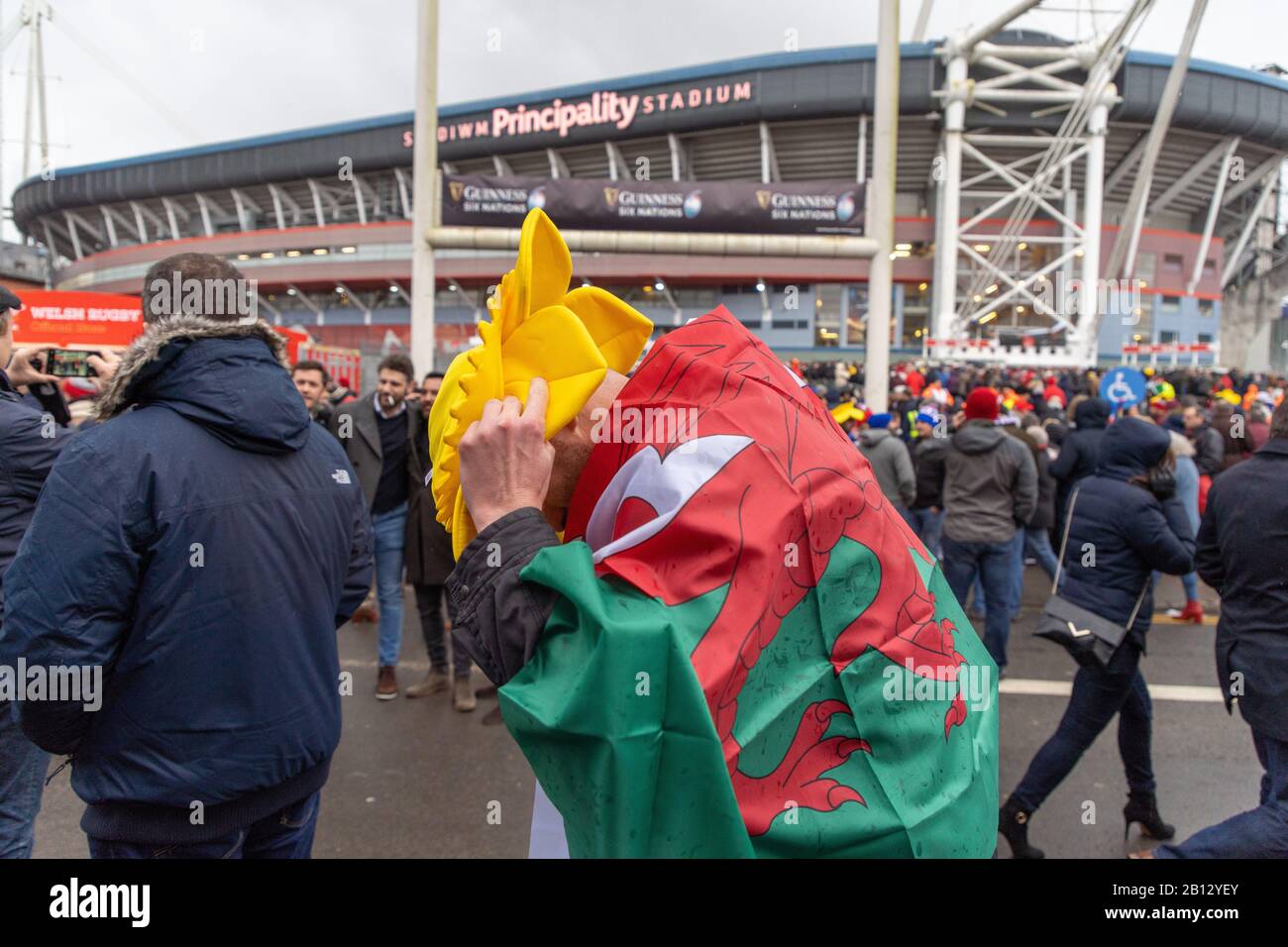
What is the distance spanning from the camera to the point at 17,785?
90.9 inches

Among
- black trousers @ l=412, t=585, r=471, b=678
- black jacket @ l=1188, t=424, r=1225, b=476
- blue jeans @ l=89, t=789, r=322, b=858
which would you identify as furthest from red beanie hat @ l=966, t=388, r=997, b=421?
blue jeans @ l=89, t=789, r=322, b=858

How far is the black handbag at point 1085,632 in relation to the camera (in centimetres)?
319

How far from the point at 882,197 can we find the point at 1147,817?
23.2 feet

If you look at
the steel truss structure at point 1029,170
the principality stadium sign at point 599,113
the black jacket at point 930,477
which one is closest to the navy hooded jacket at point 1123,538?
the black jacket at point 930,477

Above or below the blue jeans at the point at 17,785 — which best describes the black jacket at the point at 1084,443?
above

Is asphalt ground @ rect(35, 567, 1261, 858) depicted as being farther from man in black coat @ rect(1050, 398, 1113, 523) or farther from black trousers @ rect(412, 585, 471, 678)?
man in black coat @ rect(1050, 398, 1113, 523)

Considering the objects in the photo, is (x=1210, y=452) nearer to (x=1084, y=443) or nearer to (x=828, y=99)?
(x=1084, y=443)

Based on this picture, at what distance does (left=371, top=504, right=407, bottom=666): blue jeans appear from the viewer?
4.88 metres

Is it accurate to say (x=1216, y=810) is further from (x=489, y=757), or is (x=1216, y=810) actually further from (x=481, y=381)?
(x=481, y=381)

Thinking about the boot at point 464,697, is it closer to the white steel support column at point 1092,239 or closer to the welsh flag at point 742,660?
the welsh flag at point 742,660

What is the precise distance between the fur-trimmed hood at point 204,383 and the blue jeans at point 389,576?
3.27m

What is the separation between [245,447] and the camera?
5.87ft

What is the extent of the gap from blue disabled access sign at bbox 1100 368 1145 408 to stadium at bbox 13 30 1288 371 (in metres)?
15.8

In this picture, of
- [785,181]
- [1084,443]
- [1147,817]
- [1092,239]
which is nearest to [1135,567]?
[1147,817]
